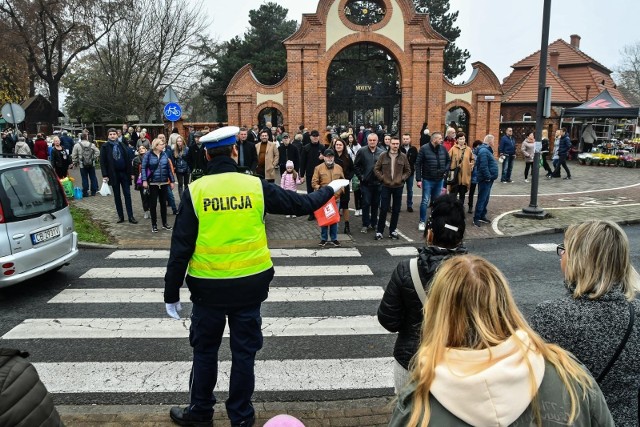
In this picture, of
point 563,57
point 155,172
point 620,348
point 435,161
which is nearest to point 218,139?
point 620,348

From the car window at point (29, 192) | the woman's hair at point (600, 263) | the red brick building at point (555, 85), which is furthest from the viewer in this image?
the red brick building at point (555, 85)

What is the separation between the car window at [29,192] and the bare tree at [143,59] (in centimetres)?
2763

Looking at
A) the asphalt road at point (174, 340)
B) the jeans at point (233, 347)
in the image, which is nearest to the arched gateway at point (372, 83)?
the asphalt road at point (174, 340)

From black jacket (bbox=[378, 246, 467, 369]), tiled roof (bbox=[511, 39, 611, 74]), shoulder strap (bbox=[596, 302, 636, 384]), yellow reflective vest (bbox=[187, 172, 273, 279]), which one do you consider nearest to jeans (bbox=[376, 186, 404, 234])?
yellow reflective vest (bbox=[187, 172, 273, 279])

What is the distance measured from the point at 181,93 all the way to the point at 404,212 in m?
28.6

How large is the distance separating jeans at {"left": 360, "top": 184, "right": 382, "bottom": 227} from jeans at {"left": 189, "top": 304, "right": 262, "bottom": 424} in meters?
7.26

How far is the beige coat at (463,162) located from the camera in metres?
11.9

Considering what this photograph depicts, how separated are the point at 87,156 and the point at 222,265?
13.4 meters

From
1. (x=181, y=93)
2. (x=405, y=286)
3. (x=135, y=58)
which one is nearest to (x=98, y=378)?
(x=405, y=286)

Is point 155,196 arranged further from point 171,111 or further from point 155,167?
point 171,111

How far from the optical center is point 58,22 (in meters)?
34.8

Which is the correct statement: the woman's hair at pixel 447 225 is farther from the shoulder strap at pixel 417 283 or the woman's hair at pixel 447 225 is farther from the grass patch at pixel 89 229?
the grass patch at pixel 89 229

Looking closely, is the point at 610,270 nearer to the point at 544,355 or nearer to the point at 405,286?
the point at 544,355

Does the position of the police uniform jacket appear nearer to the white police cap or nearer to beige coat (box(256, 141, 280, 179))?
the white police cap
